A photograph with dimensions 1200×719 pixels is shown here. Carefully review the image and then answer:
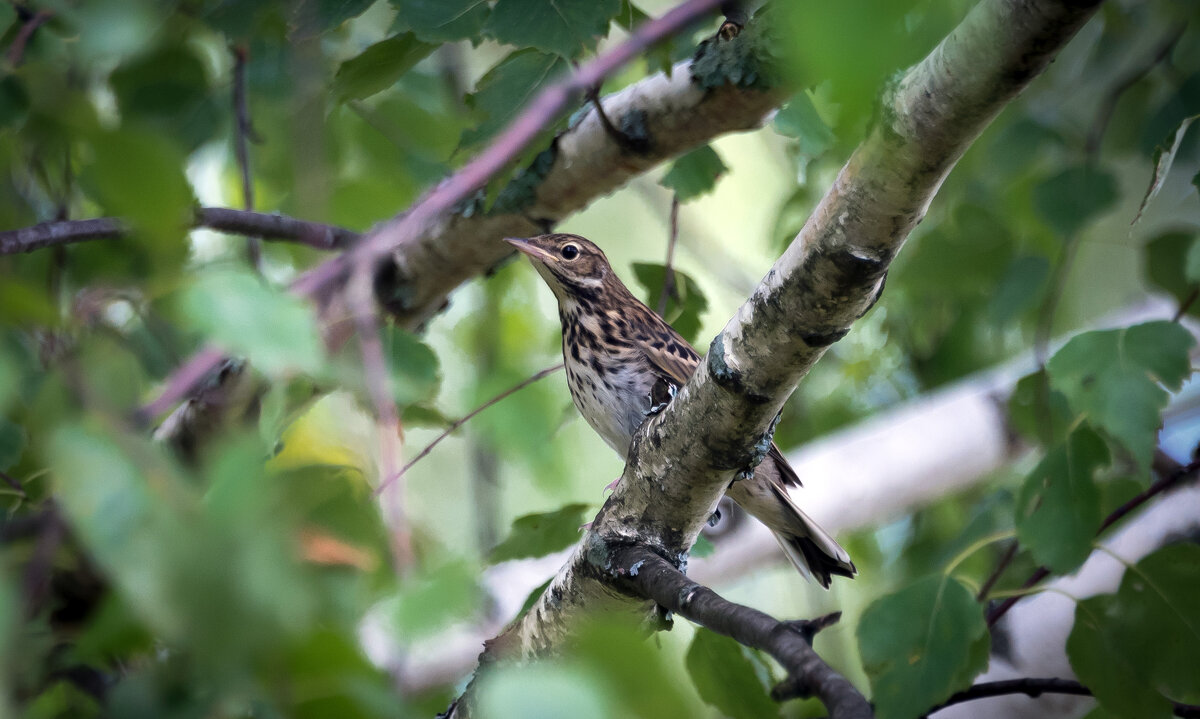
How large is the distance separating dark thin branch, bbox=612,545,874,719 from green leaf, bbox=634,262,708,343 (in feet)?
2.96

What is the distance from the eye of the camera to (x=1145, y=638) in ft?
6.30

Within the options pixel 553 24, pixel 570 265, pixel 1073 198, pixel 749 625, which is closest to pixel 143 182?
pixel 749 625

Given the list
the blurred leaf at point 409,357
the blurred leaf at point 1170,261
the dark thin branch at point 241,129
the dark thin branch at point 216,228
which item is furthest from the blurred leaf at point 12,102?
the blurred leaf at point 1170,261

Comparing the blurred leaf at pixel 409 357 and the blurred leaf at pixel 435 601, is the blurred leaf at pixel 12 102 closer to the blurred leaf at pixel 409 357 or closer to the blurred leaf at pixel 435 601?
the blurred leaf at pixel 409 357

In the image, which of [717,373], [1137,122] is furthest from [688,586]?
[1137,122]

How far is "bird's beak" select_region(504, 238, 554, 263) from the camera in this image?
2684 millimetres

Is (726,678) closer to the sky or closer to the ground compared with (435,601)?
closer to the ground

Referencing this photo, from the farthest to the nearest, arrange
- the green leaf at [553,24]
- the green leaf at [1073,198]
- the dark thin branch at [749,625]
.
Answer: the green leaf at [1073,198]
the green leaf at [553,24]
the dark thin branch at [749,625]

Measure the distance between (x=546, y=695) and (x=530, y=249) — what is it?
2.20 meters

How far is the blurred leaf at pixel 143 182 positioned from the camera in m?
0.76

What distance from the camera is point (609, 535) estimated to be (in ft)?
5.88

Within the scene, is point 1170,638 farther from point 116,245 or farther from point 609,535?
point 116,245

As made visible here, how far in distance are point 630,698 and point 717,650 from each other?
1.06 meters

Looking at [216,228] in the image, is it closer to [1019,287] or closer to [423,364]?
[423,364]
